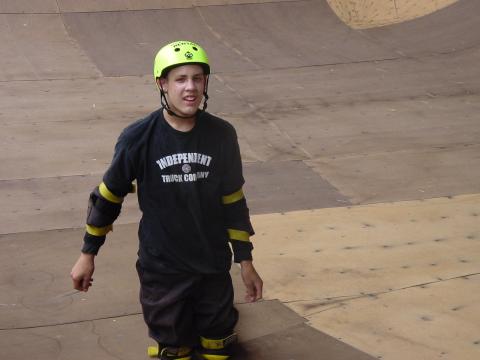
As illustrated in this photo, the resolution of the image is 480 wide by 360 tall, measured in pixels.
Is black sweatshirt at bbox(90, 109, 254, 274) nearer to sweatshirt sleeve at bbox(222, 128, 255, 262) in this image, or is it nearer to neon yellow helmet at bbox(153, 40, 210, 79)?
sweatshirt sleeve at bbox(222, 128, 255, 262)

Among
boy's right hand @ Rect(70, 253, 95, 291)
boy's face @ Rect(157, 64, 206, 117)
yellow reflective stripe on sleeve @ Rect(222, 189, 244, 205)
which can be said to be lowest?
boy's right hand @ Rect(70, 253, 95, 291)

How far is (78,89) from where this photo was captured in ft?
39.6

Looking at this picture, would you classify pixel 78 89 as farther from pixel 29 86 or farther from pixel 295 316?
pixel 295 316

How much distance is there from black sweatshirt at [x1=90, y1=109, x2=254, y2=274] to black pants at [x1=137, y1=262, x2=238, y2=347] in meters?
0.08

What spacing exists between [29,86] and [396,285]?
690cm

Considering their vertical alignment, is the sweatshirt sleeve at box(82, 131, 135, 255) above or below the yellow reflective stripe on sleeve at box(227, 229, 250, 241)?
above

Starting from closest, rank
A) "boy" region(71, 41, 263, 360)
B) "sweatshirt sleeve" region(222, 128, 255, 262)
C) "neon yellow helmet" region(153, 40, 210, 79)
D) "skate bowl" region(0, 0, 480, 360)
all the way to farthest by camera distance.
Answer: "neon yellow helmet" region(153, 40, 210, 79) → "boy" region(71, 41, 263, 360) → "sweatshirt sleeve" region(222, 128, 255, 262) → "skate bowl" region(0, 0, 480, 360)

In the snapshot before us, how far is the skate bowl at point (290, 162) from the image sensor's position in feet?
19.6

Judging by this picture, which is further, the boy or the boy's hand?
the boy's hand

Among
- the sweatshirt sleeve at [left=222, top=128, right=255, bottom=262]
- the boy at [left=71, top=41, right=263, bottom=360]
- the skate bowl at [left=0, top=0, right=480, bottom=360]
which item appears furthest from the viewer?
the skate bowl at [left=0, top=0, right=480, bottom=360]

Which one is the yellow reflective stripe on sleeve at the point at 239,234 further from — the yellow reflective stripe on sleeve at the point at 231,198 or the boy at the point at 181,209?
the yellow reflective stripe on sleeve at the point at 231,198

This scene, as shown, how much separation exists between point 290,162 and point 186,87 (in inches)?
196

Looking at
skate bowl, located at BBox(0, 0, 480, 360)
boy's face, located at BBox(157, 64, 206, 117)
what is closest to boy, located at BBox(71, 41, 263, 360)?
boy's face, located at BBox(157, 64, 206, 117)

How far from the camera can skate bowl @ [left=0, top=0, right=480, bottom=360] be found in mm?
5984
